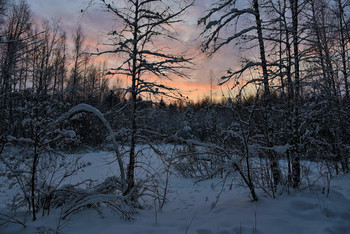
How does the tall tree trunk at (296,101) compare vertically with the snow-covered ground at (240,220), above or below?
above

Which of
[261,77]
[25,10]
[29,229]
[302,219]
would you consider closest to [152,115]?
[261,77]

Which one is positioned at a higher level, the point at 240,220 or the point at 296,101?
the point at 296,101

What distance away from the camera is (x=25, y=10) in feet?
47.4

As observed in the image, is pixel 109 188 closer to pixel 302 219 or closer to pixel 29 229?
pixel 29 229

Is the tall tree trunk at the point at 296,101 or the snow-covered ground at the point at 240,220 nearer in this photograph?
the snow-covered ground at the point at 240,220

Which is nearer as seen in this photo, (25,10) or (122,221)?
(122,221)

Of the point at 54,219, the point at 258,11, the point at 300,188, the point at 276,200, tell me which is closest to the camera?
the point at 54,219

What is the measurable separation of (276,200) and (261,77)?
9.13 feet

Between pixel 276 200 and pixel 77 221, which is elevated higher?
pixel 276 200

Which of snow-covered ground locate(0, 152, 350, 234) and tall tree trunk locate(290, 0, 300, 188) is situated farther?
tall tree trunk locate(290, 0, 300, 188)

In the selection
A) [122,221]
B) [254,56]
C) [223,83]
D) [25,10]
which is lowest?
[122,221]

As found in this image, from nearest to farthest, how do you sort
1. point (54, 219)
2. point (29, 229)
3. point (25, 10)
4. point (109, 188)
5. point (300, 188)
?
point (29, 229) < point (54, 219) < point (300, 188) < point (109, 188) < point (25, 10)

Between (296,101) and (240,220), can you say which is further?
(296,101)

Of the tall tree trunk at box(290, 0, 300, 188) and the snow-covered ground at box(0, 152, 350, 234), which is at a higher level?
the tall tree trunk at box(290, 0, 300, 188)
